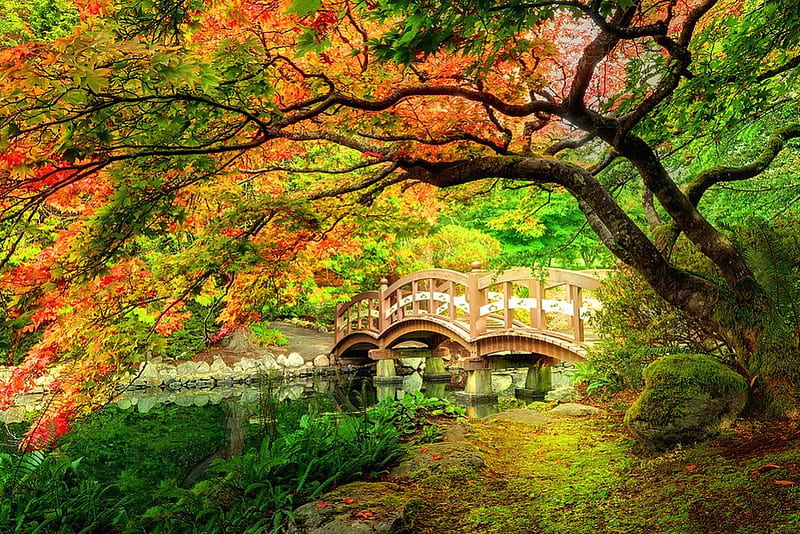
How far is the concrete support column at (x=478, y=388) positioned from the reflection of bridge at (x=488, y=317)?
7.5 inches

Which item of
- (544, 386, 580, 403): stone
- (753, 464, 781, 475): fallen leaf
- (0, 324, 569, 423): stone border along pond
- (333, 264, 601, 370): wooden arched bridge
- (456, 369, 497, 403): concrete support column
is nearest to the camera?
(753, 464, 781, 475): fallen leaf

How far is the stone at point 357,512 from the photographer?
2.93 m

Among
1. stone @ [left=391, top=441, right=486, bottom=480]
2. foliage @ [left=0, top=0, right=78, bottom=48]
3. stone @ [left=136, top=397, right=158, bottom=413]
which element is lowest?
stone @ [left=391, top=441, right=486, bottom=480]

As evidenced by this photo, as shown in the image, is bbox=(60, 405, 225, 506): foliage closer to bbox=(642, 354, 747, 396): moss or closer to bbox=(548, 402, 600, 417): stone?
bbox=(548, 402, 600, 417): stone

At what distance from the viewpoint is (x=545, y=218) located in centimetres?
1489

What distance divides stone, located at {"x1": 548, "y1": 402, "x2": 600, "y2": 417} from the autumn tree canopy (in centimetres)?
187

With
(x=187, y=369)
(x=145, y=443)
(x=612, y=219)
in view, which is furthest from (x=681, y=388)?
(x=187, y=369)

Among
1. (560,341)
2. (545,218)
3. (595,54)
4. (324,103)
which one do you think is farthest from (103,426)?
(545,218)

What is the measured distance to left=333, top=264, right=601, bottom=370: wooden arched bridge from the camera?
7.46 metres

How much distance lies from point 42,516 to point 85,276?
1722 millimetres

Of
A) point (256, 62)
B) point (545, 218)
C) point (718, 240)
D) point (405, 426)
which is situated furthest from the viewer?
point (545, 218)

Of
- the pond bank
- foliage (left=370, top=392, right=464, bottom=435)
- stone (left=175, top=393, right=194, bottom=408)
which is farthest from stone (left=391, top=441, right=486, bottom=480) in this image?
stone (left=175, top=393, right=194, bottom=408)

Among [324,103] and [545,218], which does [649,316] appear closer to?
[324,103]

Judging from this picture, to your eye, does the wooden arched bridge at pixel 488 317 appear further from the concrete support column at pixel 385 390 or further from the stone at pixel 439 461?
the stone at pixel 439 461
